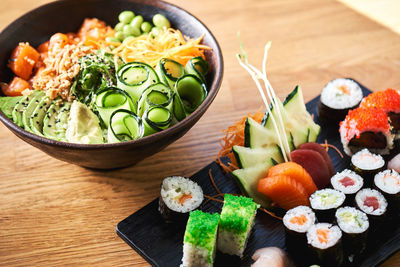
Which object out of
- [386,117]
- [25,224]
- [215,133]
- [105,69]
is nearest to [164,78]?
[105,69]

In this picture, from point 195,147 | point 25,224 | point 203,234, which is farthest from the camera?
point 195,147

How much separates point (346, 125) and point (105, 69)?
114 centimetres

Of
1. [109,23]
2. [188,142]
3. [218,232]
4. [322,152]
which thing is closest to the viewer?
[218,232]

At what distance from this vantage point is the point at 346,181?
77.9 inches

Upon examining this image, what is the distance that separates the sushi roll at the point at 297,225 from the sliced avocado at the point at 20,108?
113 centimetres

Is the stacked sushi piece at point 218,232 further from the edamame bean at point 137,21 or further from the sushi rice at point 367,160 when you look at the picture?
the edamame bean at point 137,21

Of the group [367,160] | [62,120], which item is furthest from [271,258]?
[62,120]

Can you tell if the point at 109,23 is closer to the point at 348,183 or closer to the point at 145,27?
the point at 145,27

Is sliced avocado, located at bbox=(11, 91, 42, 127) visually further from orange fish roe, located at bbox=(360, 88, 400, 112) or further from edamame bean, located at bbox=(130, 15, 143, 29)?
orange fish roe, located at bbox=(360, 88, 400, 112)

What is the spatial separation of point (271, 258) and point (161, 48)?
44.3 inches

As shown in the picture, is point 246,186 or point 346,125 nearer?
point 246,186

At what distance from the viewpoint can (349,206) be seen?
1939 millimetres

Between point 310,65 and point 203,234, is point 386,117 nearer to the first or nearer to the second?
point 310,65

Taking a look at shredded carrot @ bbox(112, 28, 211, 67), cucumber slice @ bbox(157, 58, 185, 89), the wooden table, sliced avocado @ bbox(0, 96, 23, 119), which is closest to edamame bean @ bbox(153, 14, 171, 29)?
shredded carrot @ bbox(112, 28, 211, 67)
